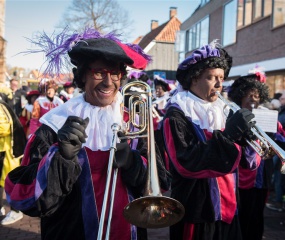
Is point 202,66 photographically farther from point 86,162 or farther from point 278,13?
point 278,13

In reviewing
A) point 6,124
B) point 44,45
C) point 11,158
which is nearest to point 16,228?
point 11,158

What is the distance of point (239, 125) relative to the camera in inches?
91.9

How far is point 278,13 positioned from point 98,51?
1335 centimetres

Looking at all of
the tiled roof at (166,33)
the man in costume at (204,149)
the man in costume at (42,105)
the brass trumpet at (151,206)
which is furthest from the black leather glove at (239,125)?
the tiled roof at (166,33)

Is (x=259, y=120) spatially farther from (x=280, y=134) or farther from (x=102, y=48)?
(x=102, y=48)

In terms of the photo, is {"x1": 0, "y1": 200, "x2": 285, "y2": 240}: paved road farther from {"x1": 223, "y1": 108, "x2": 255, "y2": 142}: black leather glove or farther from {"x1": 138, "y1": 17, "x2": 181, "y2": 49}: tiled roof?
{"x1": 138, "y1": 17, "x2": 181, "y2": 49}: tiled roof

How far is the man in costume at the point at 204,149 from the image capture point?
7.95ft

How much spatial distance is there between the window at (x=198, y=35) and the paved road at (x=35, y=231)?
58.8ft

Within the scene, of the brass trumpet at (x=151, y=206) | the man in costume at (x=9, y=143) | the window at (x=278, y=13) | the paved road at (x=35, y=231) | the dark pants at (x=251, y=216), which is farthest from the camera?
the window at (x=278, y=13)

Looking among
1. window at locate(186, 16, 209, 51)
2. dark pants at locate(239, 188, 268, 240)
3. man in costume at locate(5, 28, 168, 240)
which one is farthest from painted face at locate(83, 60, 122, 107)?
window at locate(186, 16, 209, 51)

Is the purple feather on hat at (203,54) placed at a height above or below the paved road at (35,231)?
above

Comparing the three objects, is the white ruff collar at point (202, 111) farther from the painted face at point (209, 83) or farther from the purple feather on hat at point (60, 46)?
the purple feather on hat at point (60, 46)

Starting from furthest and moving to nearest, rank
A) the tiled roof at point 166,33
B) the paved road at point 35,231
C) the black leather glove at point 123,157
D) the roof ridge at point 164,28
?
the tiled roof at point 166,33 < the roof ridge at point 164,28 < the paved road at point 35,231 < the black leather glove at point 123,157

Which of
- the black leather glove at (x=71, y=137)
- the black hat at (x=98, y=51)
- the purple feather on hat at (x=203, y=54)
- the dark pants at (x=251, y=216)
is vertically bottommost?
the dark pants at (x=251, y=216)
